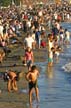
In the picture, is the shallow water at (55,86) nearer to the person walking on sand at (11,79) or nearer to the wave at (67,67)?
the wave at (67,67)

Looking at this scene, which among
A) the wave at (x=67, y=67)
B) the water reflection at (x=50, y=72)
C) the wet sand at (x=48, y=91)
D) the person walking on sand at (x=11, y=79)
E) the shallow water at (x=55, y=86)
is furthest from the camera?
the wave at (x=67, y=67)

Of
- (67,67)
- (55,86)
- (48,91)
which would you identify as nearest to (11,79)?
(48,91)

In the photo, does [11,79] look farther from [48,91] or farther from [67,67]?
[67,67]

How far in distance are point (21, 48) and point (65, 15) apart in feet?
123

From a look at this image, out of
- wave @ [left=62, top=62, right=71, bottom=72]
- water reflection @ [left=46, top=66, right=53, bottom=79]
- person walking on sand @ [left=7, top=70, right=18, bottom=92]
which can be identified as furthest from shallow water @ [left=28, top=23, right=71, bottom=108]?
person walking on sand @ [left=7, top=70, right=18, bottom=92]

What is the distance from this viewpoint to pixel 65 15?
67.6 meters

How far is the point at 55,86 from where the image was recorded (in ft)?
62.8

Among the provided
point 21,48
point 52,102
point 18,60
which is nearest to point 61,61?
point 18,60

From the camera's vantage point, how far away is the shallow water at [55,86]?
16.1 metres

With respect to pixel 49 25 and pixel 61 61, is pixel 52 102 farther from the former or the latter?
pixel 49 25

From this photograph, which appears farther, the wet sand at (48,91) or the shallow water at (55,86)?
the shallow water at (55,86)

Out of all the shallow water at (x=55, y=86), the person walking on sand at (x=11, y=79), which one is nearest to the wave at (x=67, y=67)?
the shallow water at (x=55, y=86)

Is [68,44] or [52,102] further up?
[52,102]

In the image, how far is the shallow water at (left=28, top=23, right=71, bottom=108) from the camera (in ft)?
52.9
